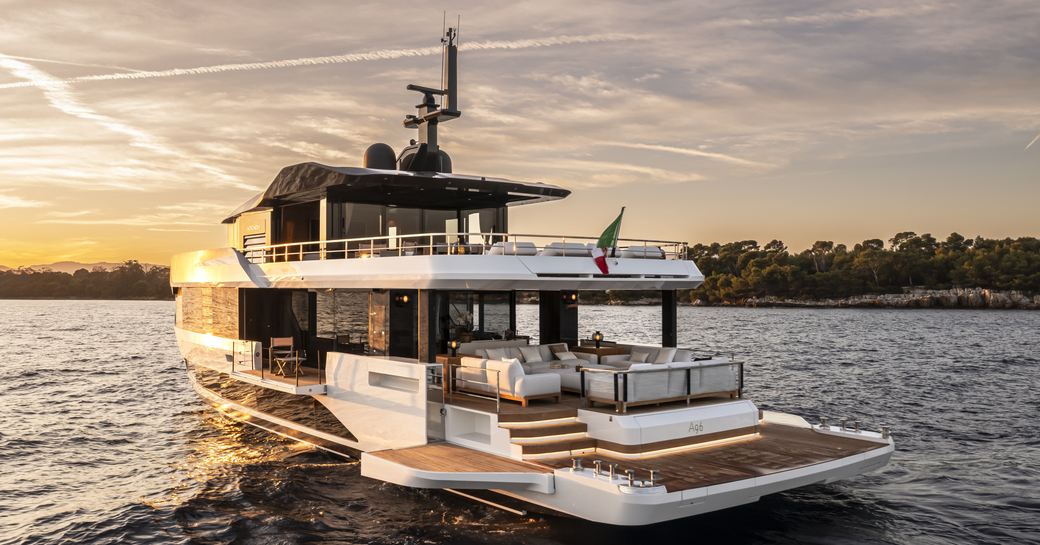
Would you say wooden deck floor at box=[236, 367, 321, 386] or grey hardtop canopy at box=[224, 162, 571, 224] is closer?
wooden deck floor at box=[236, 367, 321, 386]

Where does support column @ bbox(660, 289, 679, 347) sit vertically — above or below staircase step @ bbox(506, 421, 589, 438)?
above

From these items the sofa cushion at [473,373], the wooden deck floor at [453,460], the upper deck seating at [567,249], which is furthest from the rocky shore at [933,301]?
the wooden deck floor at [453,460]

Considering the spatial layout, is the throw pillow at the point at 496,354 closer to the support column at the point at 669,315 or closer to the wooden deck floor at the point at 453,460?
the wooden deck floor at the point at 453,460

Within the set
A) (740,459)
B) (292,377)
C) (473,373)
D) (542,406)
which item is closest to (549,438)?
(542,406)

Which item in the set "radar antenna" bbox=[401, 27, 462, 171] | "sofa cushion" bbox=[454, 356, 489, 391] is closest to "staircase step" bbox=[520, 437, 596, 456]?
"sofa cushion" bbox=[454, 356, 489, 391]

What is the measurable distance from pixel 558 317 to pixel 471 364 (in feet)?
18.9

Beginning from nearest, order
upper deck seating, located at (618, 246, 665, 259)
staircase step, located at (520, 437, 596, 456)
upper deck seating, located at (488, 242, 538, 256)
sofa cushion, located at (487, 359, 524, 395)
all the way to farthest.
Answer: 1. staircase step, located at (520, 437, 596, 456)
2. sofa cushion, located at (487, 359, 524, 395)
3. upper deck seating, located at (488, 242, 538, 256)
4. upper deck seating, located at (618, 246, 665, 259)

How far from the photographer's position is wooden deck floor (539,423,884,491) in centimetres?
1109

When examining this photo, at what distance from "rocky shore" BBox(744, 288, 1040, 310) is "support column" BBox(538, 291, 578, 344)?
464 feet

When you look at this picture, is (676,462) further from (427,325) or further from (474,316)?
(474,316)

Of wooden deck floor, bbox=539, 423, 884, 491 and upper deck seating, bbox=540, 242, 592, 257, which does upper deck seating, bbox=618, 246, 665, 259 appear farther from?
wooden deck floor, bbox=539, 423, 884, 491

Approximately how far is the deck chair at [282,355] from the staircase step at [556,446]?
309 inches

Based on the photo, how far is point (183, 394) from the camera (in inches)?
1293

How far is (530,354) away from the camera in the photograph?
53.1 ft
